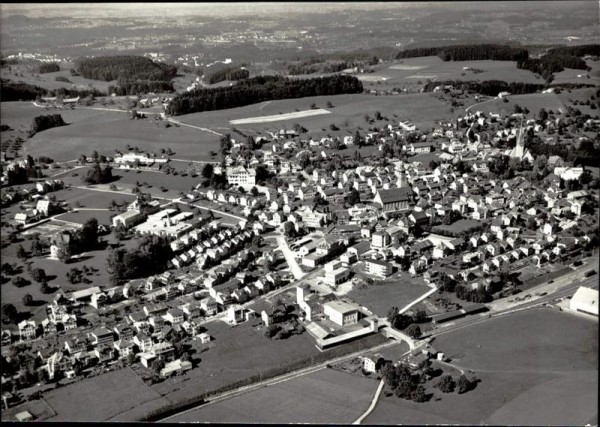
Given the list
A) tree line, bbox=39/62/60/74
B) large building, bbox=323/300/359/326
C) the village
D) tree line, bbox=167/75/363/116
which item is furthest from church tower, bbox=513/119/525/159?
tree line, bbox=39/62/60/74

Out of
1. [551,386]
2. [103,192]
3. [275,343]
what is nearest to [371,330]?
[275,343]

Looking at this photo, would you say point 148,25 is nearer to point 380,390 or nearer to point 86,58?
point 86,58

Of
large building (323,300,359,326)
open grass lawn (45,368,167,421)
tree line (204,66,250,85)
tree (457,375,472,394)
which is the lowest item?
open grass lawn (45,368,167,421)

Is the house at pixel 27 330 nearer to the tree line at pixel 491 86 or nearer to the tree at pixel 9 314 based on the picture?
the tree at pixel 9 314

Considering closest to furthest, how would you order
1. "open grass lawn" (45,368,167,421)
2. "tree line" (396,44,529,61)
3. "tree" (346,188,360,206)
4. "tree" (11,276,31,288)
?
"open grass lawn" (45,368,167,421)
"tree" (11,276,31,288)
"tree" (346,188,360,206)
"tree line" (396,44,529,61)

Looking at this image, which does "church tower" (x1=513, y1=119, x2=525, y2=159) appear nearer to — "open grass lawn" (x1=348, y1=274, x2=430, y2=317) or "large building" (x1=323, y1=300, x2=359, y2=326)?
"open grass lawn" (x1=348, y1=274, x2=430, y2=317)
